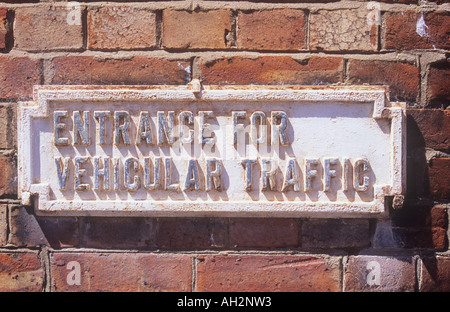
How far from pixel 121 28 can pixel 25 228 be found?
520mm

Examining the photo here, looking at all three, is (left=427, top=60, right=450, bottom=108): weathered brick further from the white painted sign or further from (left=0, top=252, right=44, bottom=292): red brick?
(left=0, top=252, right=44, bottom=292): red brick

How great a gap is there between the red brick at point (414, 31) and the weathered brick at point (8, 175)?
0.91m

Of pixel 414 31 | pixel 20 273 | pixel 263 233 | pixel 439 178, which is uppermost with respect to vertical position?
pixel 414 31

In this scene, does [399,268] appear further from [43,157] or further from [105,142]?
[43,157]

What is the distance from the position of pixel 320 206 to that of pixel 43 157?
64 cm

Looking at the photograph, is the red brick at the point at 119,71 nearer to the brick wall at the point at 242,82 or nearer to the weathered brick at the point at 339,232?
the brick wall at the point at 242,82

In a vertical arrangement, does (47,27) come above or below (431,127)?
above

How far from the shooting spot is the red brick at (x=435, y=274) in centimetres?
82

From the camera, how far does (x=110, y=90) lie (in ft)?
2.64

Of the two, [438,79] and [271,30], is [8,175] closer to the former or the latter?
[271,30]

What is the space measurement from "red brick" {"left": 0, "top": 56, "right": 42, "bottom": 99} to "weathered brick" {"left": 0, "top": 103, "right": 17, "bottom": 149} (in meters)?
0.03

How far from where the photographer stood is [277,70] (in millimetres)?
821

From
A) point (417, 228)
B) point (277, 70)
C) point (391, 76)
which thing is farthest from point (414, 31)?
point (417, 228)

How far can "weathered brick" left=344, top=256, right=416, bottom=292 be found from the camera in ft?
2.71
